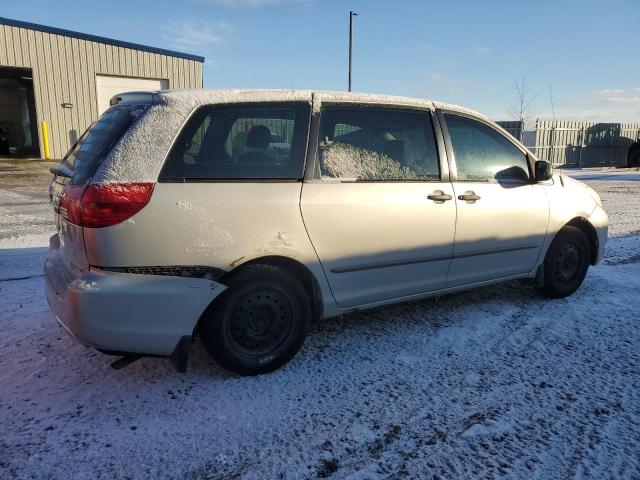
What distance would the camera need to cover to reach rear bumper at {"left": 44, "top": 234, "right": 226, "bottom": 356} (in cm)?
234

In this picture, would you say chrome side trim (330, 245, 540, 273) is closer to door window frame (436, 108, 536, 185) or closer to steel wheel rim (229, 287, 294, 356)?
steel wheel rim (229, 287, 294, 356)

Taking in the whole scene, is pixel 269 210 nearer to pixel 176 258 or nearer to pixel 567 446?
pixel 176 258

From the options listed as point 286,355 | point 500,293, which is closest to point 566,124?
point 500,293

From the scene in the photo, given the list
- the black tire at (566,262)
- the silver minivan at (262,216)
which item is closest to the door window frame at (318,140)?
the silver minivan at (262,216)

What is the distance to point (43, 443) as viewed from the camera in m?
2.14

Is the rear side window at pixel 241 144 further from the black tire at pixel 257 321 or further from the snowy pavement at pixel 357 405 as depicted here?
the snowy pavement at pixel 357 405

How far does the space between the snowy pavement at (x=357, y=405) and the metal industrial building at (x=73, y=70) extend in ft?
54.2

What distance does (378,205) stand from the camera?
3.01 meters

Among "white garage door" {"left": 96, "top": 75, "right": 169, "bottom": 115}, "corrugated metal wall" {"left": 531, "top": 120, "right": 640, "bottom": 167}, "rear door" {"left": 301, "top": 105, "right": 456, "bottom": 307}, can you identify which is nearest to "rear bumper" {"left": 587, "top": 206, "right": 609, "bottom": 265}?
"rear door" {"left": 301, "top": 105, "right": 456, "bottom": 307}

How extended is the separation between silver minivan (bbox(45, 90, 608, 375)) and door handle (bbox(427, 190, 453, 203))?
3 centimetres

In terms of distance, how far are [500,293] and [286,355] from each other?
244cm

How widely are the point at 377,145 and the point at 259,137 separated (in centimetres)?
85

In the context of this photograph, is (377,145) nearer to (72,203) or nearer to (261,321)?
(261,321)

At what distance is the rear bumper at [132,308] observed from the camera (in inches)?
92.0
